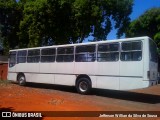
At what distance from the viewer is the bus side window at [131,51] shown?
12.2 meters

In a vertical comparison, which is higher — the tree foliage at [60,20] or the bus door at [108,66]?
the tree foliage at [60,20]

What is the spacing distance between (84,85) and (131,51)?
3817 mm

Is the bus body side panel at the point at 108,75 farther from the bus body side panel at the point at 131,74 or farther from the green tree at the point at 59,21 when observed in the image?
the green tree at the point at 59,21

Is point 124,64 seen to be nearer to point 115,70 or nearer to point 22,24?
point 115,70

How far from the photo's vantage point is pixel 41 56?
17.5m

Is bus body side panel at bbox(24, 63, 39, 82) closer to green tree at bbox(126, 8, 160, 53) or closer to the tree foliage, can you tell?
the tree foliage

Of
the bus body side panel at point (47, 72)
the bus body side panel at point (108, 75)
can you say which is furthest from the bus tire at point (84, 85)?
the bus body side panel at point (47, 72)

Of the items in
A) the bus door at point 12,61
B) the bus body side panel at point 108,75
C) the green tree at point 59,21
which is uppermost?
the green tree at point 59,21

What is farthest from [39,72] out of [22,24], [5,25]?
[5,25]

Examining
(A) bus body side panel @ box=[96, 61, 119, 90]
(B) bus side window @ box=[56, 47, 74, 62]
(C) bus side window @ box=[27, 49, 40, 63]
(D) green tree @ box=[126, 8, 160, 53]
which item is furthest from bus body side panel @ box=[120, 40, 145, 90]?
(D) green tree @ box=[126, 8, 160, 53]

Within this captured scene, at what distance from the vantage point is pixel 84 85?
1492 cm

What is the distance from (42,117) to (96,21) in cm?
2048

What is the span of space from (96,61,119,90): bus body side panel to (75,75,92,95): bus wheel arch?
2.52ft

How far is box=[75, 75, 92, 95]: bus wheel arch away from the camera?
14586 mm
